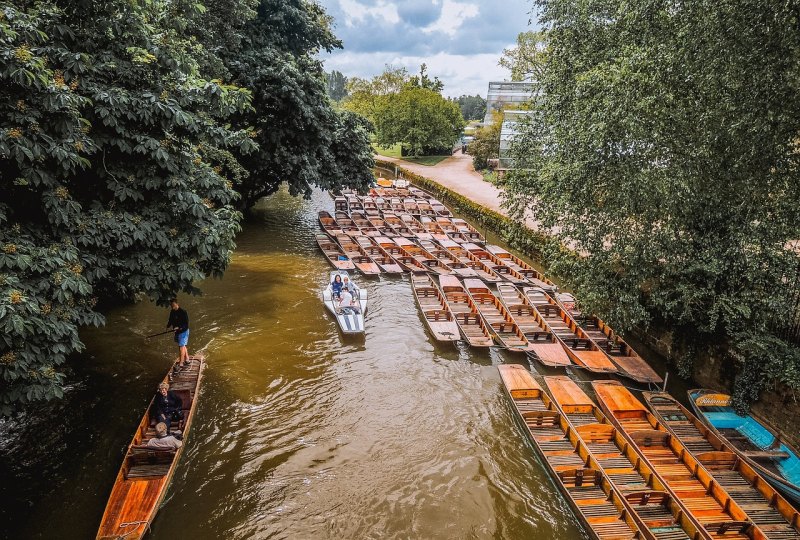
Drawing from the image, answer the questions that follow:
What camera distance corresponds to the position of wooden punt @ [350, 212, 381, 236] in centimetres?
2727

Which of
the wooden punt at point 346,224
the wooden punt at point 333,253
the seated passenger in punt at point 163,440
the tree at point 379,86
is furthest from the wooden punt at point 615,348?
the tree at point 379,86

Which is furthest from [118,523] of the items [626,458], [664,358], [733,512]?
[664,358]

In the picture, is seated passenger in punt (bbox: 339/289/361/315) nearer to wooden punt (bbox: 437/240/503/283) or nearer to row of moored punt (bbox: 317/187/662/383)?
row of moored punt (bbox: 317/187/662/383)

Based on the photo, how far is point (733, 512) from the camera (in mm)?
8453

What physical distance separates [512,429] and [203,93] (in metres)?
10.3

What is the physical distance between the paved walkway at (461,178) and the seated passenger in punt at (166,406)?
21.2 metres

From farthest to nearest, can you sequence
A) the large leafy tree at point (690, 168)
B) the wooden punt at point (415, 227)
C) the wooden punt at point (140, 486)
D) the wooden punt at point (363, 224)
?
the wooden punt at point (363, 224) → the wooden punt at point (415, 227) → the large leafy tree at point (690, 168) → the wooden punt at point (140, 486)

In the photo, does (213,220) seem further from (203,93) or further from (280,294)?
(280,294)

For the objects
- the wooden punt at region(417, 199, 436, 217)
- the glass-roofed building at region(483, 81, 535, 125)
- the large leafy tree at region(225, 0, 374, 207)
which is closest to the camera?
the large leafy tree at region(225, 0, 374, 207)

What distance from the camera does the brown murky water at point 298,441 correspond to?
347 inches

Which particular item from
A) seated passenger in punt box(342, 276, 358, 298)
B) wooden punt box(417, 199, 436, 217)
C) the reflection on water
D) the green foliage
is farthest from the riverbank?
seated passenger in punt box(342, 276, 358, 298)

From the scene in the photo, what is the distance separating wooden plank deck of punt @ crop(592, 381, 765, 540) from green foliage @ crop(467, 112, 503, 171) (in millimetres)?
37810

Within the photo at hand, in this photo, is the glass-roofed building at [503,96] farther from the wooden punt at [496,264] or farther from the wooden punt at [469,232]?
the wooden punt at [496,264]

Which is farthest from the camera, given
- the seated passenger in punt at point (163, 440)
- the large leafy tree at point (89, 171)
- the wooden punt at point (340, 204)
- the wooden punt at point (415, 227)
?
the wooden punt at point (340, 204)
